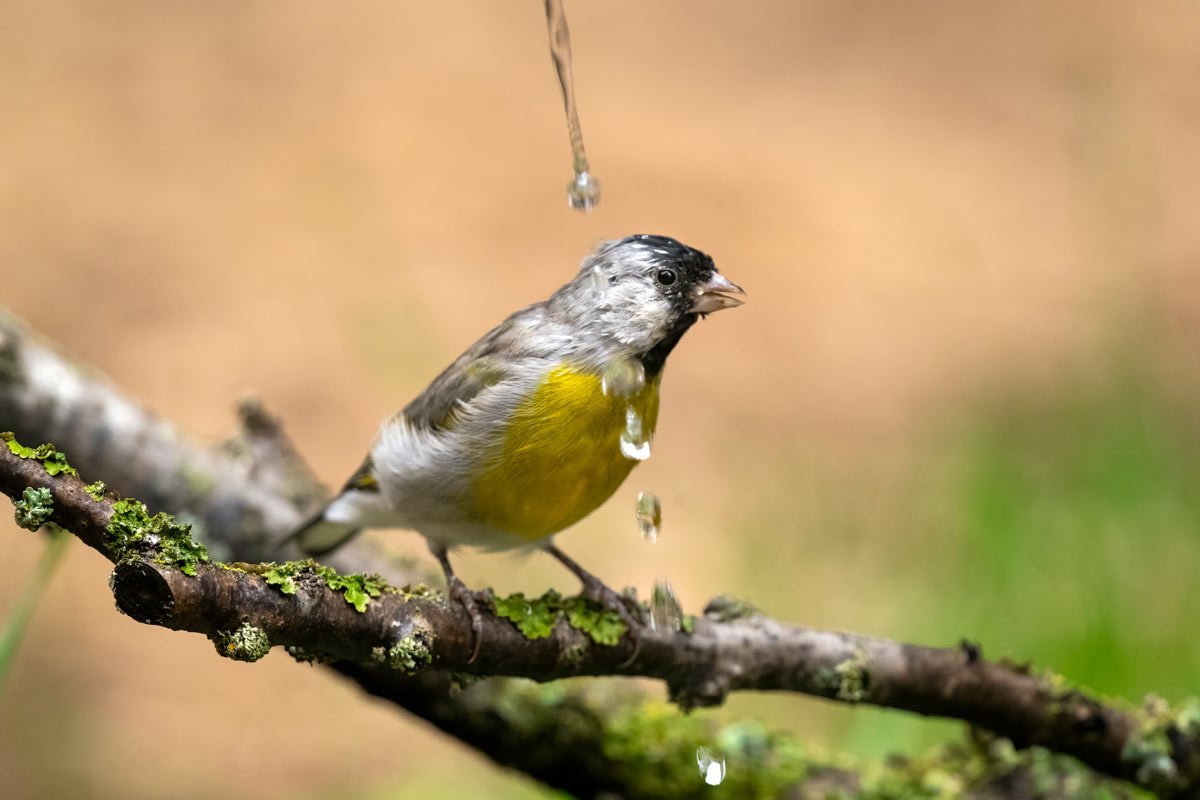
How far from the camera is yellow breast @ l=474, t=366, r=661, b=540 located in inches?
126

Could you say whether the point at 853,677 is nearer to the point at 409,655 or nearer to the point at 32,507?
the point at 409,655

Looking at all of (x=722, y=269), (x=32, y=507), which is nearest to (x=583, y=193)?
(x=32, y=507)

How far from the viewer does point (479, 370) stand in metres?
3.41

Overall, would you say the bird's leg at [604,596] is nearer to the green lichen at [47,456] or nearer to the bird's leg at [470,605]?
the bird's leg at [470,605]

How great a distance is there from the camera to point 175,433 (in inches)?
175

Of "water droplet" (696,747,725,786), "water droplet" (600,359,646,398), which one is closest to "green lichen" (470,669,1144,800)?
"water droplet" (696,747,725,786)

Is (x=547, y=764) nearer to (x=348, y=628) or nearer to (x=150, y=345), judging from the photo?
(x=348, y=628)

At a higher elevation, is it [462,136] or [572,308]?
[462,136]

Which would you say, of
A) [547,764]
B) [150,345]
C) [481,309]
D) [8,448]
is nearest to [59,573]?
[150,345]

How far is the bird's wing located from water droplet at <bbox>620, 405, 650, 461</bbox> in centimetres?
30

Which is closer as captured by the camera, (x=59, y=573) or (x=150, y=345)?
(x=59, y=573)

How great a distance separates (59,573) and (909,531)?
513 centimetres

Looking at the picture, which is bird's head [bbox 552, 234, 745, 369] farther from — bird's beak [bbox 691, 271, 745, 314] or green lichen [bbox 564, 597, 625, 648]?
green lichen [bbox 564, 597, 625, 648]

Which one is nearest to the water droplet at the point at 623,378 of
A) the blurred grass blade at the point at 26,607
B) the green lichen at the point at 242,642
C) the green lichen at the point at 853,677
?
the green lichen at the point at 853,677
